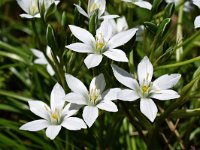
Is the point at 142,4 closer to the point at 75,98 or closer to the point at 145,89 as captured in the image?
the point at 145,89

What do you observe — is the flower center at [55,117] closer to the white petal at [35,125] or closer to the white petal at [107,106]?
the white petal at [35,125]

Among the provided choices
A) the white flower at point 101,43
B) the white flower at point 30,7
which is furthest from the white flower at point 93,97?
the white flower at point 30,7

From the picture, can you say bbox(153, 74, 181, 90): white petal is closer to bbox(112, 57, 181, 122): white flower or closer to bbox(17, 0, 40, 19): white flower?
bbox(112, 57, 181, 122): white flower

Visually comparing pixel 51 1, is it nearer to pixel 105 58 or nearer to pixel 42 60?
pixel 105 58

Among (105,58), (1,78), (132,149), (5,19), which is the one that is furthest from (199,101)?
(5,19)

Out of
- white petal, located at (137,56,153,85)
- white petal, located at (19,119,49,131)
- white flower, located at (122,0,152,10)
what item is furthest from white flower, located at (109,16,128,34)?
white petal, located at (19,119,49,131)

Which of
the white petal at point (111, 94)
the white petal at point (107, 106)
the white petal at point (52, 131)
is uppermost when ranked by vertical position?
the white petal at point (111, 94)

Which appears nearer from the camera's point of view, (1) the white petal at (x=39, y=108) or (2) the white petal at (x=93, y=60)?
(2) the white petal at (x=93, y=60)
